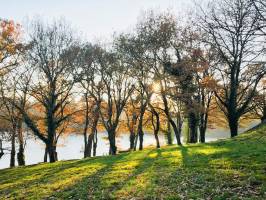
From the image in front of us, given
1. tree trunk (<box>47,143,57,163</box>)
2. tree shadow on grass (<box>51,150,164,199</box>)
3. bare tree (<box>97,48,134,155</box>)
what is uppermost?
bare tree (<box>97,48,134,155</box>)

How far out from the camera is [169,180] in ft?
57.8

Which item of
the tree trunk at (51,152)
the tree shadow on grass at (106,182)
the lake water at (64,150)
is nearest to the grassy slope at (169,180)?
the tree shadow on grass at (106,182)

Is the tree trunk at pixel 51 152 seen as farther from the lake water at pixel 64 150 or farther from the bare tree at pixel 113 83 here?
the lake water at pixel 64 150

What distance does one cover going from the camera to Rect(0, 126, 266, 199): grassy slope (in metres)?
14.7

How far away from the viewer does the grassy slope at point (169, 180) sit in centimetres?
1468

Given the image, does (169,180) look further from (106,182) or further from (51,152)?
(51,152)

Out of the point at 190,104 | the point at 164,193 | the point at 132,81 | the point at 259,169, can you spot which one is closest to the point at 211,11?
the point at 190,104

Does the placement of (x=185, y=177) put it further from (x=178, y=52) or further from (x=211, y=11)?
(x=178, y=52)

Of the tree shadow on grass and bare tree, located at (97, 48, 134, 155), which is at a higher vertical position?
bare tree, located at (97, 48, 134, 155)

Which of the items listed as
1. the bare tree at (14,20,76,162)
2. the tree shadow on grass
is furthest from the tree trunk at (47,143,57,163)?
the tree shadow on grass

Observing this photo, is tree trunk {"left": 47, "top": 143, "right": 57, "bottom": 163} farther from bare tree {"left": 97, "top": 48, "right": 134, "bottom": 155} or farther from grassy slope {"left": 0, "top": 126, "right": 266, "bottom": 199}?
grassy slope {"left": 0, "top": 126, "right": 266, "bottom": 199}

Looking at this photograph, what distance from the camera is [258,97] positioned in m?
52.8

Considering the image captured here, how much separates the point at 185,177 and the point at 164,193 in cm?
271

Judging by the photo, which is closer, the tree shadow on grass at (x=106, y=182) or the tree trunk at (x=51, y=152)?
the tree shadow on grass at (x=106, y=182)
